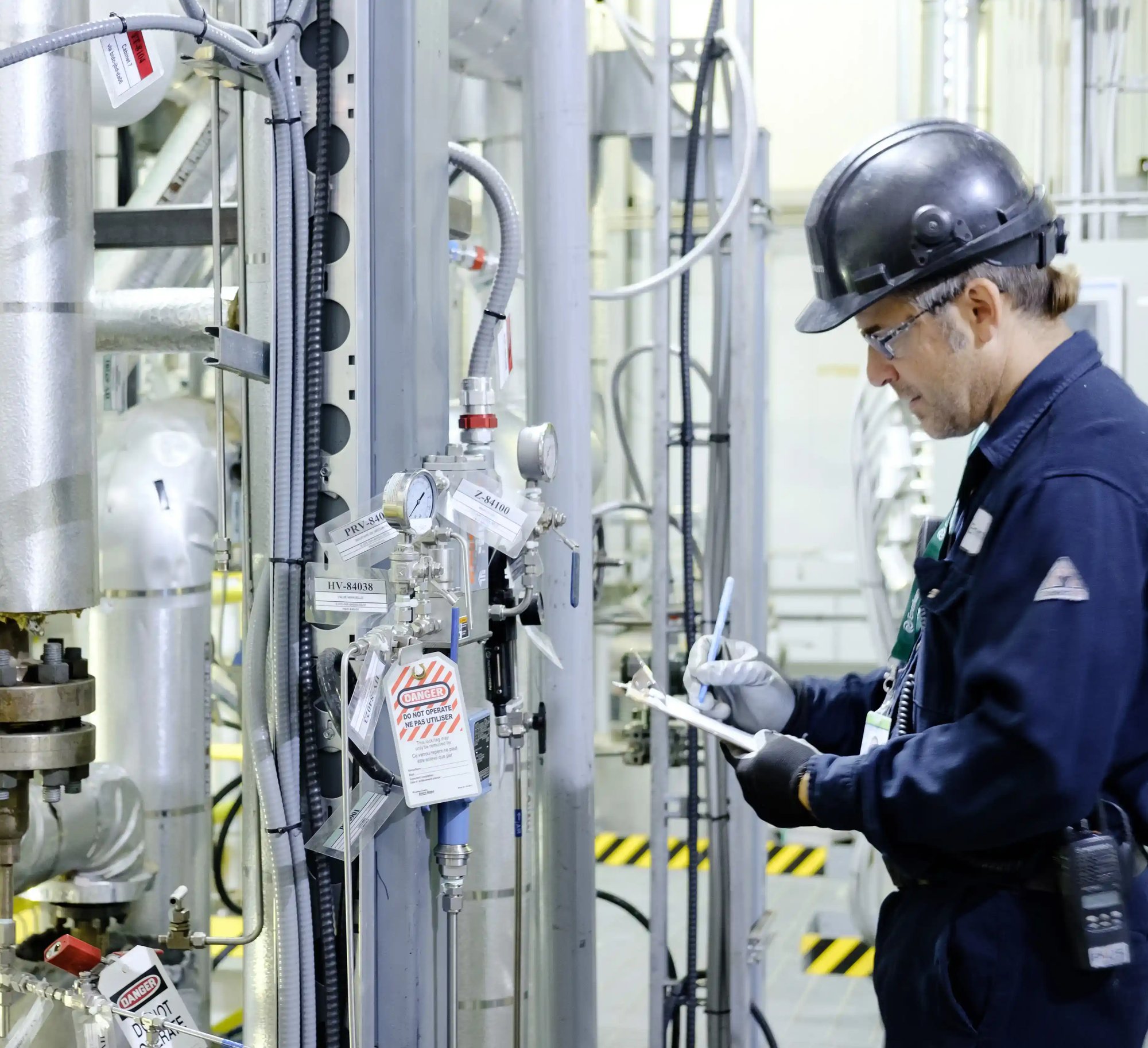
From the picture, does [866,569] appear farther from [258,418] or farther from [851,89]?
[851,89]

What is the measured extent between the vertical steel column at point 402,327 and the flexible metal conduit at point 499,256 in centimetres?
5

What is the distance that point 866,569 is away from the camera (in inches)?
144

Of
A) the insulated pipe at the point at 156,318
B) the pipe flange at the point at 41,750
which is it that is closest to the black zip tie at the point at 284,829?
the pipe flange at the point at 41,750

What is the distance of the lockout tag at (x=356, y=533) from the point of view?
1421mm

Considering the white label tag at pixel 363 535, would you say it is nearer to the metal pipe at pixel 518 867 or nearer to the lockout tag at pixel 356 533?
the lockout tag at pixel 356 533

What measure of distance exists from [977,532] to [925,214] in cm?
31

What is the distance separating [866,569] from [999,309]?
239 centimetres

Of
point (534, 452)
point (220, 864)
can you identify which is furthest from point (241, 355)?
point (220, 864)

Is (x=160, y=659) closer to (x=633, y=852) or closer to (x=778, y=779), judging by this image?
(x=778, y=779)

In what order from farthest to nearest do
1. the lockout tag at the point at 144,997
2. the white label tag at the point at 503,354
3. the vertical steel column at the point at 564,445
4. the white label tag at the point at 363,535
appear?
the vertical steel column at the point at 564,445 < the white label tag at the point at 503,354 < the lockout tag at the point at 144,997 < the white label tag at the point at 363,535

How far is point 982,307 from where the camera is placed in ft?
4.38

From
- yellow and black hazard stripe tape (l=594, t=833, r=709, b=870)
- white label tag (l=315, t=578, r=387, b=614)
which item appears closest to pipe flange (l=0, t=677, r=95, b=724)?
white label tag (l=315, t=578, r=387, b=614)

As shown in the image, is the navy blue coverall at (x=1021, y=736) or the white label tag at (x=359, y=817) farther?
the white label tag at (x=359, y=817)

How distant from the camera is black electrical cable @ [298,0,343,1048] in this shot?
1.50 metres
